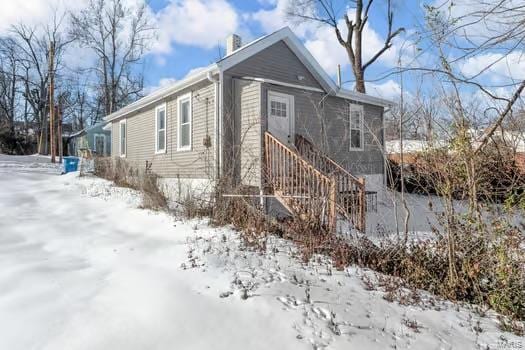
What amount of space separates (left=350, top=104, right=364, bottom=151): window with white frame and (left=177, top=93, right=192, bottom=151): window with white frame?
543 centimetres

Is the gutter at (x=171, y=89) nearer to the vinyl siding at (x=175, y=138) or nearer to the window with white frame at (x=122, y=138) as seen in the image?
the vinyl siding at (x=175, y=138)

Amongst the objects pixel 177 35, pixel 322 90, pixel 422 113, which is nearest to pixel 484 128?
pixel 422 113

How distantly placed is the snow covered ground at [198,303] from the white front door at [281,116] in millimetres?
4539

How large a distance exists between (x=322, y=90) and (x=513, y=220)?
7646 millimetres

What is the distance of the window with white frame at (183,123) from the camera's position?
33.8 feet

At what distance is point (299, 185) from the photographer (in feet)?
22.7

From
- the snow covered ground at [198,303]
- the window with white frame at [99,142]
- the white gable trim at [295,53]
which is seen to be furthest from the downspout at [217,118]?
the window with white frame at [99,142]

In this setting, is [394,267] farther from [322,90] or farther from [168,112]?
[168,112]

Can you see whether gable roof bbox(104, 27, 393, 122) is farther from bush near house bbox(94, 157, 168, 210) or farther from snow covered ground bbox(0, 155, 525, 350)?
snow covered ground bbox(0, 155, 525, 350)

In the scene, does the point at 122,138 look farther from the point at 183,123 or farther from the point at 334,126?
the point at 334,126

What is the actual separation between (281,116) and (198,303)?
6.84 metres

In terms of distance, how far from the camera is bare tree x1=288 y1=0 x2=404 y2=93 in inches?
797

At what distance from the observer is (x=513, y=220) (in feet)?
12.3

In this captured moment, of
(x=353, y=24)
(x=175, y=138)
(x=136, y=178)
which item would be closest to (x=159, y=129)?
(x=175, y=138)
